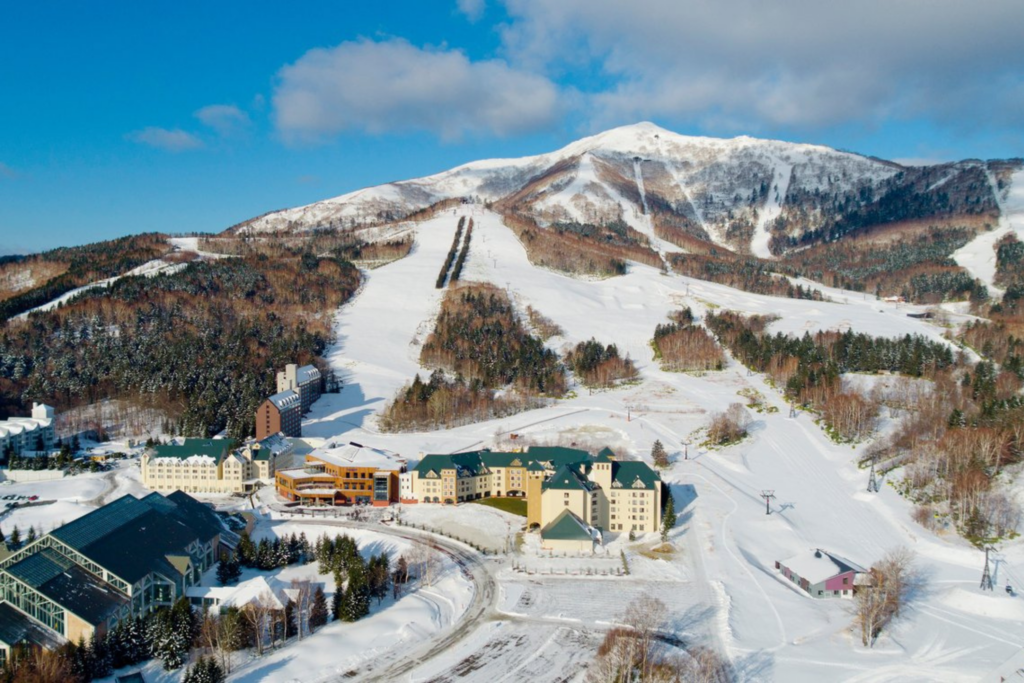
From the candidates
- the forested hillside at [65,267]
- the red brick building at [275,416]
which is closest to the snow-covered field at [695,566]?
the red brick building at [275,416]

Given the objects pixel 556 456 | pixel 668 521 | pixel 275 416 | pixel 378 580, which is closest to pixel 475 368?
pixel 275 416

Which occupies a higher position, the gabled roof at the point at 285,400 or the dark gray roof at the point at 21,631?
the gabled roof at the point at 285,400

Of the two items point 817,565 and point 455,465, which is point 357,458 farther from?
Result: point 817,565

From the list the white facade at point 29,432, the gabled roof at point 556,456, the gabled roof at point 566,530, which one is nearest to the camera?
the gabled roof at point 566,530

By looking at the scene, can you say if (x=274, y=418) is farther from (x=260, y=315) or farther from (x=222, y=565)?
(x=260, y=315)

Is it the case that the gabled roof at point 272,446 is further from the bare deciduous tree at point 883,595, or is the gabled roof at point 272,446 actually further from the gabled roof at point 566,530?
the bare deciduous tree at point 883,595

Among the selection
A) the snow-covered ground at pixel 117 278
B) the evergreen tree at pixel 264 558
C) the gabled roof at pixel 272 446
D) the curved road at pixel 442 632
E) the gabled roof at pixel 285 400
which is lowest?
the curved road at pixel 442 632

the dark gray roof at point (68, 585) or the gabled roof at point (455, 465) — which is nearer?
the dark gray roof at point (68, 585)
